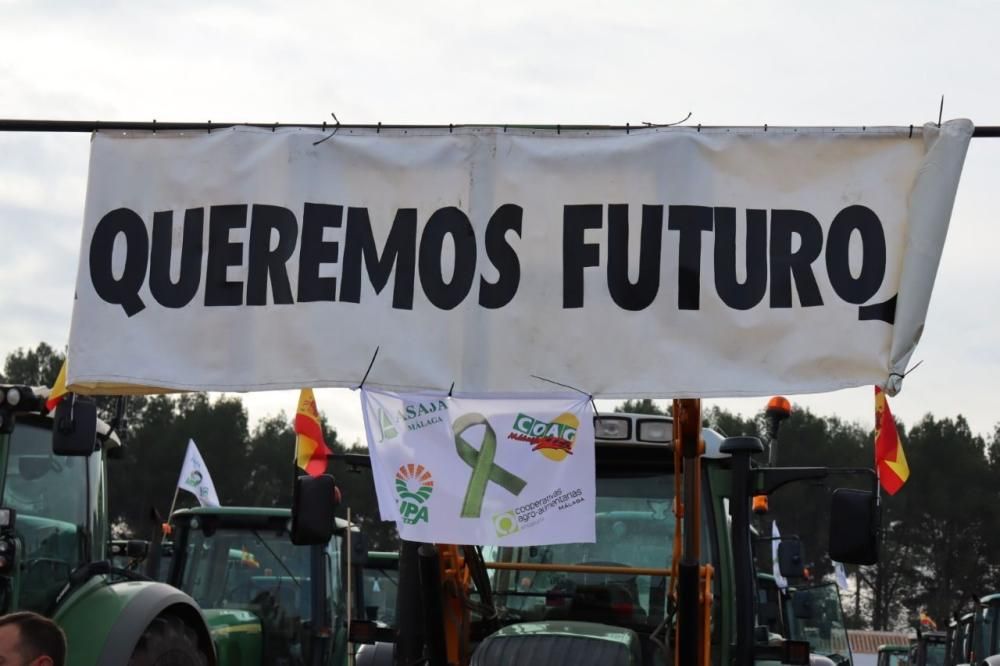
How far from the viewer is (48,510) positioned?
8977 mm

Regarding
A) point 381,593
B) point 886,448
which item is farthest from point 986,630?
point 886,448

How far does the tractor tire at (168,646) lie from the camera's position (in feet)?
29.7

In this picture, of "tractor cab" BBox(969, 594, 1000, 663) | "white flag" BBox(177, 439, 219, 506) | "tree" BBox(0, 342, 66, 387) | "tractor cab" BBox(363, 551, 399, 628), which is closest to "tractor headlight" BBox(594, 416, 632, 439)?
"tractor cab" BBox(969, 594, 1000, 663)

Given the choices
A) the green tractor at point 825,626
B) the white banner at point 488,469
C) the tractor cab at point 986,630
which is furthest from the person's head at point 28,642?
the green tractor at point 825,626

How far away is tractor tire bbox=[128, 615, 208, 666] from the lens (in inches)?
356

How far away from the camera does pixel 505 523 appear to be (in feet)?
20.4

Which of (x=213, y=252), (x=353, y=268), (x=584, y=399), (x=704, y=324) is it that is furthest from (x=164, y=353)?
(x=704, y=324)

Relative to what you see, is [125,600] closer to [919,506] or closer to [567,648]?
[567,648]

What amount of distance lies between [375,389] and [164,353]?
3.33 ft

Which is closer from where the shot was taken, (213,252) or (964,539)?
(213,252)

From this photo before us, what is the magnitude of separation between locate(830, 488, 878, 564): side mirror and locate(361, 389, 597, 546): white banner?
123 centimetres

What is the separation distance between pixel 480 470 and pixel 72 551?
3.94m

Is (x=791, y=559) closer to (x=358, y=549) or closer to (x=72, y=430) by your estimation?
(x=358, y=549)

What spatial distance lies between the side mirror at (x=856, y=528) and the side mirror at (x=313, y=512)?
94.2 inches
